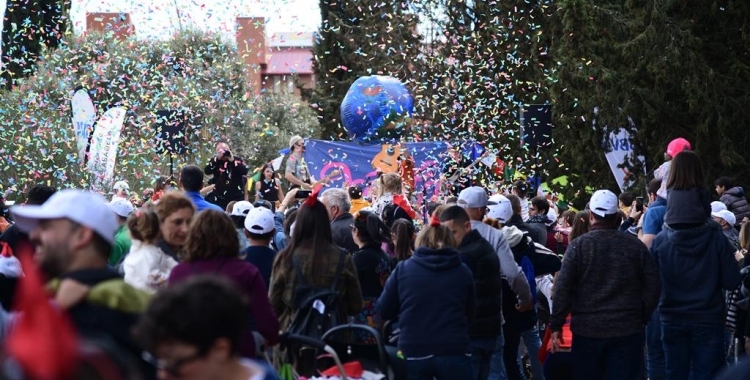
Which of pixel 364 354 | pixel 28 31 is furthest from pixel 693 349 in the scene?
pixel 28 31

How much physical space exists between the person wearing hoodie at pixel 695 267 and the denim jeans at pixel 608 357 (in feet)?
1.91

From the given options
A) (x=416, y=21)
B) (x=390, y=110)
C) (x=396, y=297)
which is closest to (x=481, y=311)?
(x=396, y=297)

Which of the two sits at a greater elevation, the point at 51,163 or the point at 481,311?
the point at 481,311

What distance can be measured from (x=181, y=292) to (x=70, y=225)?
806 mm

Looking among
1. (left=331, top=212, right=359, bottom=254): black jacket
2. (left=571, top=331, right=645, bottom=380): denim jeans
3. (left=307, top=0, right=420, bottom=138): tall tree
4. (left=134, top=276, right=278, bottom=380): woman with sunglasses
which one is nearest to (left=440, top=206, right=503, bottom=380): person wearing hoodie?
(left=571, top=331, right=645, bottom=380): denim jeans

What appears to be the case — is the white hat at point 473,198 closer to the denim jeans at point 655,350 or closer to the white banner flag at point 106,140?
the denim jeans at point 655,350

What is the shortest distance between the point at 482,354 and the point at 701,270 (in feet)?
5.67

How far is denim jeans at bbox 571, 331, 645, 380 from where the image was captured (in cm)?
885

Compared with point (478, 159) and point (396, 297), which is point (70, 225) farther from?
point (478, 159)

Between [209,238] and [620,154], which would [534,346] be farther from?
[620,154]

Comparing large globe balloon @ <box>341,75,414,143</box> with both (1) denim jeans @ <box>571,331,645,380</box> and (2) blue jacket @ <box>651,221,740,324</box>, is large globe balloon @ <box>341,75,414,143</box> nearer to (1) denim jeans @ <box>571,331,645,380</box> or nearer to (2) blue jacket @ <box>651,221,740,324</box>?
(2) blue jacket @ <box>651,221,740,324</box>

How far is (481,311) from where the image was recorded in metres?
9.09

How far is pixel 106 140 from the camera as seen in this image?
79.7 feet

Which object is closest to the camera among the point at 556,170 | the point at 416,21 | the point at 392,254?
the point at 392,254
